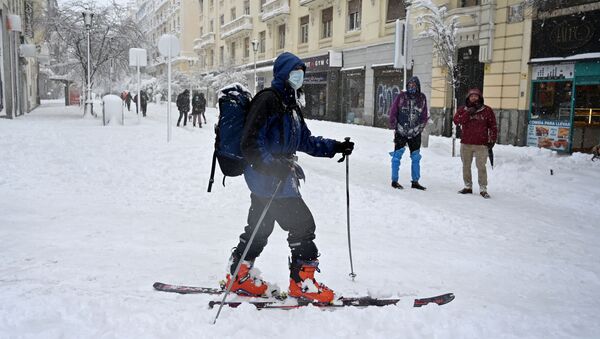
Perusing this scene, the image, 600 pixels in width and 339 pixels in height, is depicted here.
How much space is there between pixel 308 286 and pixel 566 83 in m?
13.3

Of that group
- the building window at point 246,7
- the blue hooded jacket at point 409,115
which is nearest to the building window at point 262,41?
the building window at point 246,7

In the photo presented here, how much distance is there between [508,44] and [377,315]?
14.3 metres

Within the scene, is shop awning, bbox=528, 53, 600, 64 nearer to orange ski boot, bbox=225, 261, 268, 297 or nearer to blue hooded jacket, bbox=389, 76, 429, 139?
blue hooded jacket, bbox=389, 76, 429, 139

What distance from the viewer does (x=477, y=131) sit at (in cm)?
Answer: 727

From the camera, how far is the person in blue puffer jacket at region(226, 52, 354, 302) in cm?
282

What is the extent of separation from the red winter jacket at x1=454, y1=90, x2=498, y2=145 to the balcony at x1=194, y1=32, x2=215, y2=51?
135 feet

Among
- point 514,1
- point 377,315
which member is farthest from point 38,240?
point 514,1

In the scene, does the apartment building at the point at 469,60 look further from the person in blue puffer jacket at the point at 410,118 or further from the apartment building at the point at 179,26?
the apartment building at the point at 179,26

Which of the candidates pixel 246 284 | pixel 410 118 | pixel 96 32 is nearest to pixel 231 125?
pixel 246 284

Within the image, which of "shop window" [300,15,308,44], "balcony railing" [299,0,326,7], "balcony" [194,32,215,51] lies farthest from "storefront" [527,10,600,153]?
"balcony" [194,32,215,51]

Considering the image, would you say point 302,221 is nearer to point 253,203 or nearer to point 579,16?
point 253,203

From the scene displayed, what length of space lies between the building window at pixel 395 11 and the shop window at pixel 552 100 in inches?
300

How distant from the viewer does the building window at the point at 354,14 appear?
2309 cm

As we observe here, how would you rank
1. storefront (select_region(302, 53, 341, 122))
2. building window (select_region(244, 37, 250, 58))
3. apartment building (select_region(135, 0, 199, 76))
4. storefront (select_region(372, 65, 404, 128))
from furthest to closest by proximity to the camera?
1. apartment building (select_region(135, 0, 199, 76))
2. building window (select_region(244, 37, 250, 58))
3. storefront (select_region(302, 53, 341, 122))
4. storefront (select_region(372, 65, 404, 128))
